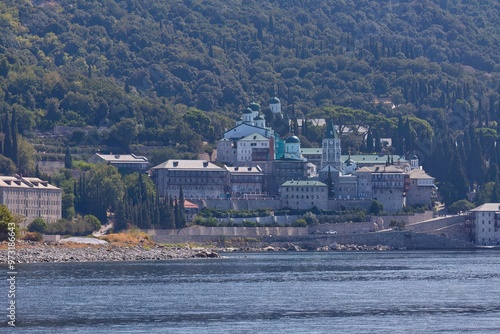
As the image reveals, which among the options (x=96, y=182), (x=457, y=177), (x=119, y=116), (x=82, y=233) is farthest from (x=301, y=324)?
(x=119, y=116)

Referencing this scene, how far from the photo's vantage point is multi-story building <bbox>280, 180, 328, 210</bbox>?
150500 mm

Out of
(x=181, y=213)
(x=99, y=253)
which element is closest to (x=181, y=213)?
(x=181, y=213)

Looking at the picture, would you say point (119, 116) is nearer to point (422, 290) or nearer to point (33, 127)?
point (33, 127)

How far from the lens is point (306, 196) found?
495 feet

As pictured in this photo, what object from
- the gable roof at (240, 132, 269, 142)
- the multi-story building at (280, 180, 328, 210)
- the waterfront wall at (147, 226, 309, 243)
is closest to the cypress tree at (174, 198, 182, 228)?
the waterfront wall at (147, 226, 309, 243)

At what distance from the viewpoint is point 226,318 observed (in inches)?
2709

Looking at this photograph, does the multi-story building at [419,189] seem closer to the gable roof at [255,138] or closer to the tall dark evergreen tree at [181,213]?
the gable roof at [255,138]

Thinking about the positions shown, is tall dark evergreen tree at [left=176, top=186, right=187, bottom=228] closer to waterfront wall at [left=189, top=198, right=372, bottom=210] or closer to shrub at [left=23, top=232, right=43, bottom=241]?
waterfront wall at [left=189, top=198, right=372, bottom=210]

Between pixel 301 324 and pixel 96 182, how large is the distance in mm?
76070

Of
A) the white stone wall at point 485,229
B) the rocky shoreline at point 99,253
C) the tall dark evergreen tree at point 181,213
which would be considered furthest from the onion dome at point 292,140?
the rocky shoreline at point 99,253

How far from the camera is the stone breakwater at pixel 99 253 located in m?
108

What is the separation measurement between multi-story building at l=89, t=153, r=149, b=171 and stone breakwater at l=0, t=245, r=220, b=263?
101 feet

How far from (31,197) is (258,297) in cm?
5928

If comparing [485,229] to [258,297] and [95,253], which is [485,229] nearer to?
[95,253]
